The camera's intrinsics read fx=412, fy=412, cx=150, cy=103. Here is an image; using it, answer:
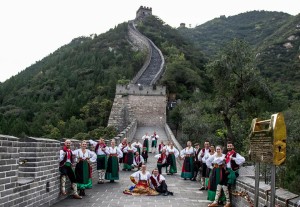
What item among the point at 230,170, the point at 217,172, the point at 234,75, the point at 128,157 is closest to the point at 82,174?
the point at 217,172

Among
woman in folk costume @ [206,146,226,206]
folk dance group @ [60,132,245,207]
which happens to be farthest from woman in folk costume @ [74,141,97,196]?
woman in folk costume @ [206,146,226,206]

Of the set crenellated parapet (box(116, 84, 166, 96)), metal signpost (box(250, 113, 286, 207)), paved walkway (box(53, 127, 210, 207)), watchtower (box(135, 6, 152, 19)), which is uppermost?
watchtower (box(135, 6, 152, 19))

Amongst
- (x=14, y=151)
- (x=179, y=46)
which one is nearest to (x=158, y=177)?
(x=14, y=151)

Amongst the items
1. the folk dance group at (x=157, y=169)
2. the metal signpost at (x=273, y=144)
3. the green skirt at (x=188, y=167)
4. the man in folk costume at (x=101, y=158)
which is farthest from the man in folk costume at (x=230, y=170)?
the green skirt at (x=188, y=167)

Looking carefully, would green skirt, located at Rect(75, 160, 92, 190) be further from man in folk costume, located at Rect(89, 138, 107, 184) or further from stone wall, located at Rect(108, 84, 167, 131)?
stone wall, located at Rect(108, 84, 167, 131)

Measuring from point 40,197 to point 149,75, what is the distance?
4874 cm

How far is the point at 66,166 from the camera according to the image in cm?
1036

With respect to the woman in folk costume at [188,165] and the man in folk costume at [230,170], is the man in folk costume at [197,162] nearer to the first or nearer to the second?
the woman in folk costume at [188,165]

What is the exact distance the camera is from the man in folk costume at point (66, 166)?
10.2m

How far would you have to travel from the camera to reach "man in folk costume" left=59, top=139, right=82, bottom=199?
10242 millimetres

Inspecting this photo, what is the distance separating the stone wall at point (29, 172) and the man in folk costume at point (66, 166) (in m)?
0.16

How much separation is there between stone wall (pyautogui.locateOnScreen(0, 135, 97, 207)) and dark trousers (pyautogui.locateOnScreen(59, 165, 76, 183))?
7.9 inches

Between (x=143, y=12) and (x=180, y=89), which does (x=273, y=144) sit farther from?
(x=143, y=12)

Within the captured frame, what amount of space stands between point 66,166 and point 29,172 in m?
2.09
